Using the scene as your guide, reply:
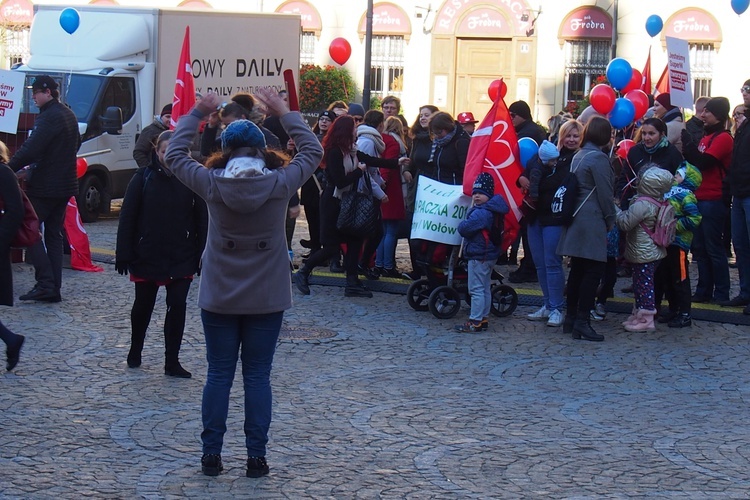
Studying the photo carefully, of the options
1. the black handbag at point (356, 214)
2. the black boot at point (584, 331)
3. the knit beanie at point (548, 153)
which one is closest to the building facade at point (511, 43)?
the black handbag at point (356, 214)

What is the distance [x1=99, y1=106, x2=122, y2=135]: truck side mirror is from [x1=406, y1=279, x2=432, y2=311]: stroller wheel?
6810mm

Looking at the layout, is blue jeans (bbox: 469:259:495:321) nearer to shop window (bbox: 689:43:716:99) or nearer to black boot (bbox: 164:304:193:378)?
black boot (bbox: 164:304:193:378)

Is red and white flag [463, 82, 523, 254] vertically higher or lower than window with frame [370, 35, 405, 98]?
lower

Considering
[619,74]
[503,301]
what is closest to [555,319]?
[503,301]

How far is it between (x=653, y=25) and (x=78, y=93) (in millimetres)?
14888

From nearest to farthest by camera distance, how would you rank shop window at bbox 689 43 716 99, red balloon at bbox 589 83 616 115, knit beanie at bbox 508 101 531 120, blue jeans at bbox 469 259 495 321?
blue jeans at bbox 469 259 495 321, knit beanie at bbox 508 101 531 120, red balloon at bbox 589 83 616 115, shop window at bbox 689 43 716 99

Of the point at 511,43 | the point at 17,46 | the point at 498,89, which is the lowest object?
the point at 498,89

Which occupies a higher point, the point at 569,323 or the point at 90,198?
the point at 90,198

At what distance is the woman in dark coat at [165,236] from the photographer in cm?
725

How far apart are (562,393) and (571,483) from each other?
1.83 metres

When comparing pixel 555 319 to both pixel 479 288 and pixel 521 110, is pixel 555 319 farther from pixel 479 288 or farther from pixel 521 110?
pixel 521 110

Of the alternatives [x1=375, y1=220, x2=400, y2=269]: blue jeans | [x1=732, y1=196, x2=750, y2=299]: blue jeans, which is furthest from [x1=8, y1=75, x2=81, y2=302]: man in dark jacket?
[x1=732, y1=196, x2=750, y2=299]: blue jeans

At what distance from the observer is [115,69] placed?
15.8m

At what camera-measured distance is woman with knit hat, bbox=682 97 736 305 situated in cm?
1011
